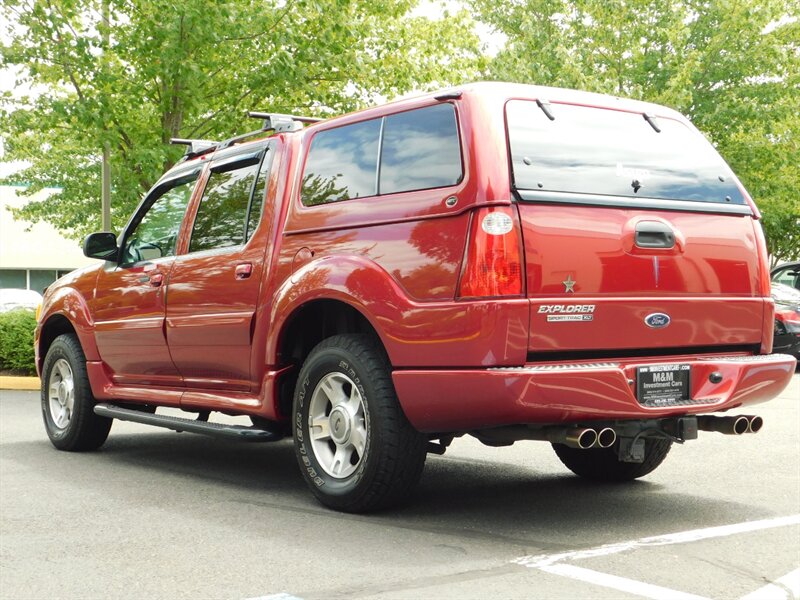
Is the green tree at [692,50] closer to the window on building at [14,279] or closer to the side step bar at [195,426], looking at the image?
the side step bar at [195,426]

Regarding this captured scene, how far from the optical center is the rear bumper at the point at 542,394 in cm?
492

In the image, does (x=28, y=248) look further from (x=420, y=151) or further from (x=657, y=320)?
(x=657, y=320)

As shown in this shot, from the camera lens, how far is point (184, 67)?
16.2 metres

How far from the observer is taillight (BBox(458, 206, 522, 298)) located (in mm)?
4945

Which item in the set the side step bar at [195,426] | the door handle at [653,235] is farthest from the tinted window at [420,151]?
the side step bar at [195,426]

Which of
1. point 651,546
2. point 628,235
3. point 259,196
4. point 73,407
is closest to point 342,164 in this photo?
point 259,196

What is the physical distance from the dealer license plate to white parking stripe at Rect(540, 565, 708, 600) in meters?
0.98

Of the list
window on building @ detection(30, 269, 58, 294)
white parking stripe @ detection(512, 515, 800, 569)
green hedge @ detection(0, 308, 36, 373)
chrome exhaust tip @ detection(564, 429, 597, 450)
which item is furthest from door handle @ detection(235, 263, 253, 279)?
window on building @ detection(30, 269, 58, 294)

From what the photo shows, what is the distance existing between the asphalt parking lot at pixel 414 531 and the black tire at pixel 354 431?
0.53ft

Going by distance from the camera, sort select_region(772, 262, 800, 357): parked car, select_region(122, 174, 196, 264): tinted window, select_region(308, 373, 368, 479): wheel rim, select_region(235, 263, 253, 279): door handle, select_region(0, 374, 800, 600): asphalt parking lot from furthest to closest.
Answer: select_region(772, 262, 800, 357): parked car, select_region(122, 174, 196, 264): tinted window, select_region(235, 263, 253, 279): door handle, select_region(308, 373, 368, 479): wheel rim, select_region(0, 374, 800, 600): asphalt parking lot

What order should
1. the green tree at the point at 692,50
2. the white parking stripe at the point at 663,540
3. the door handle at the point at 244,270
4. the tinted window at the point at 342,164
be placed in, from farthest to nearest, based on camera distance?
the green tree at the point at 692,50 < the door handle at the point at 244,270 < the tinted window at the point at 342,164 < the white parking stripe at the point at 663,540

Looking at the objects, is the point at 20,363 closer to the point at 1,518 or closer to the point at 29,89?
the point at 29,89

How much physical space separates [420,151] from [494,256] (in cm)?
81

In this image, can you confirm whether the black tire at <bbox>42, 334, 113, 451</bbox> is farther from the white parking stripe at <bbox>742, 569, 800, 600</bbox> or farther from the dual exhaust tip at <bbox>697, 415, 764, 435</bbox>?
the white parking stripe at <bbox>742, 569, 800, 600</bbox>
